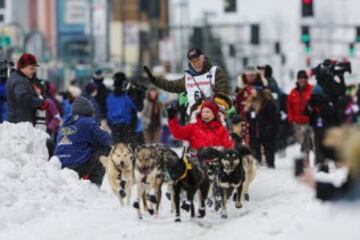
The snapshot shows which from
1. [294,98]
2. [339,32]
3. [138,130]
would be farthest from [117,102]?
[339,32]

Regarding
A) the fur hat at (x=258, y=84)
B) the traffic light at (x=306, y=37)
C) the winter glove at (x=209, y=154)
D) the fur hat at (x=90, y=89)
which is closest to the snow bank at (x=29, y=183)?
the winter glove at (x=209, y=154)

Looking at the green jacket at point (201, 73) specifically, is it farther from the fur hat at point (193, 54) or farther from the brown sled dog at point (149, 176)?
the brown sled dog at point (149, 176)

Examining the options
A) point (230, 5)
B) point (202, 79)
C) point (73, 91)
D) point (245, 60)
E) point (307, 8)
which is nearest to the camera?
point (202, 79)

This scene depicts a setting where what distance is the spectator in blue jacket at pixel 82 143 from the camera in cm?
1555

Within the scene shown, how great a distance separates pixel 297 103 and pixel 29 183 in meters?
9.72

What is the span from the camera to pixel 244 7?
165250mm

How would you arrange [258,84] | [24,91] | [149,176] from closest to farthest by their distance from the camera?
[149,176] → [24,91] → [258,84]

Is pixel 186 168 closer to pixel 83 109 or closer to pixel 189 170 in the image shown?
pixel 189 170

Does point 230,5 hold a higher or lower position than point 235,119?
higher

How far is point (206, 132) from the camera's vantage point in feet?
46.1

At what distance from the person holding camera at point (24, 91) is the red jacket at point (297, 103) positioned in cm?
608

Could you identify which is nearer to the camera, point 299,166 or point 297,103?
point 299,166

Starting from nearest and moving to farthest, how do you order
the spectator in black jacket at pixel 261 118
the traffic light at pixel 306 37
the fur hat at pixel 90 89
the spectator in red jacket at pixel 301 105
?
the spectator in black jacket at pixel 261 118
the spectator in red jacket at pixel 301 105
the fur hat at pixel 90 89
the traffic light at pixel 306 37

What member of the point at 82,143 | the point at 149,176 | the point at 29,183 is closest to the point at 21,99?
the point at 82,143
